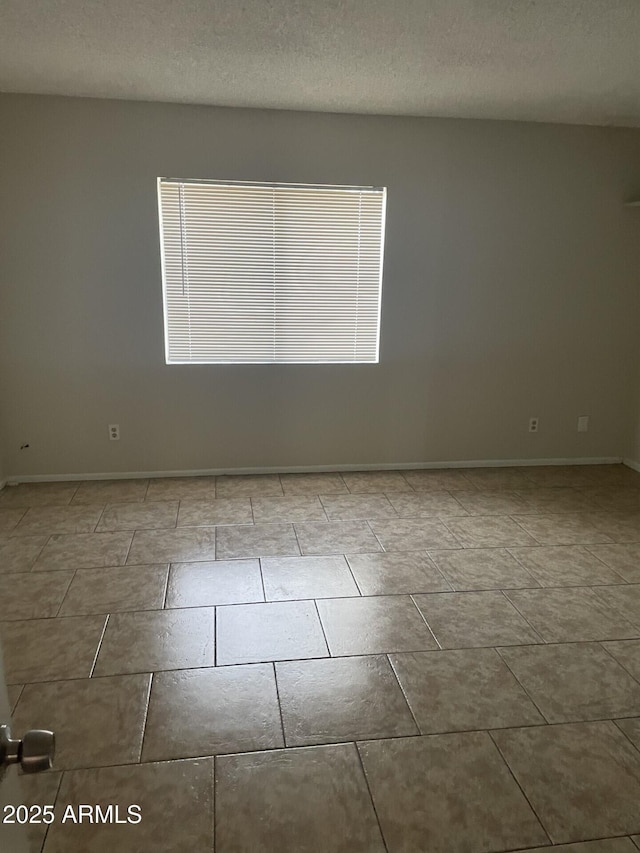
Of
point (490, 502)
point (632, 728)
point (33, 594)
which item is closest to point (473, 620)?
point (632, 728)

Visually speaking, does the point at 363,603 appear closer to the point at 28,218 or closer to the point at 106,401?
the point at 106,401

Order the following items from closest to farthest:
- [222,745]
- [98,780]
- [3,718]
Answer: [3,718]
[98,780]
[222,745]

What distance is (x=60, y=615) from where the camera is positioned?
2426 mm

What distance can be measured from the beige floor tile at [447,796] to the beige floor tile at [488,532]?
4.81 feet

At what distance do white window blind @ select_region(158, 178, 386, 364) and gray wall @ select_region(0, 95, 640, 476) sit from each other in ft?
0.34

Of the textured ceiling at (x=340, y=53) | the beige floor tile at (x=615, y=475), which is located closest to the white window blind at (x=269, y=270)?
the textured ceiling at (x=340, y=53)

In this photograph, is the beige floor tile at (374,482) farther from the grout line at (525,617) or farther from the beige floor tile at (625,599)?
the beige floor tile at (625,599)

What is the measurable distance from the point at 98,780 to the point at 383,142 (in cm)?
380

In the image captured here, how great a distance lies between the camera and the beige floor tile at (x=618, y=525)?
3314mm

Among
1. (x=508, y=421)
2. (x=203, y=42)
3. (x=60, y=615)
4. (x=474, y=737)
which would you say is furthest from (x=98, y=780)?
(x=508, y=421)

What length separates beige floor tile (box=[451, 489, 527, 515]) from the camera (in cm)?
366

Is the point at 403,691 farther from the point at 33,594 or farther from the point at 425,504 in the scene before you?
the point at 425,504

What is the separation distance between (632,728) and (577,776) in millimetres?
327

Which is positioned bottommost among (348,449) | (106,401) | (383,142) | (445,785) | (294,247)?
(445,785)
